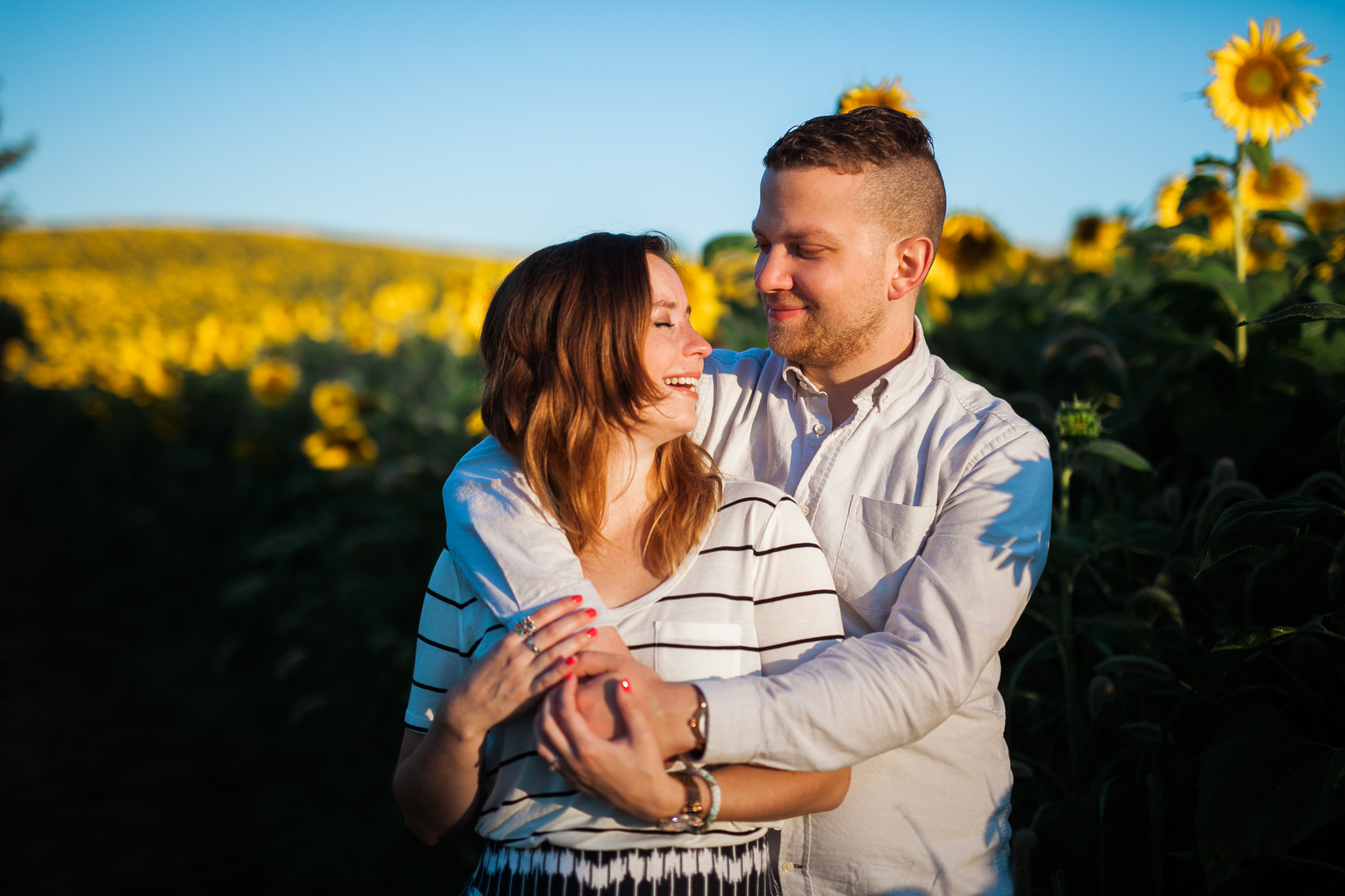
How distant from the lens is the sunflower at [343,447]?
4852 mm

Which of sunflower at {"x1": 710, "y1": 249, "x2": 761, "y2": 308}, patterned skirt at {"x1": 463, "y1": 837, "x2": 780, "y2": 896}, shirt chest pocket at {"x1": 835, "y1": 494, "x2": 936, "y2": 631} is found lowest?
patterned skirt at {"x1": 463, "y1": 837, "x2": 780, "y2": 896}

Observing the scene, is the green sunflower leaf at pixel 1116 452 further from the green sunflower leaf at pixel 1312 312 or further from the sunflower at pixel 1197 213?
the sunflower at pixel 1197 213

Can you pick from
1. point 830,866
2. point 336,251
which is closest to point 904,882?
point 830,866

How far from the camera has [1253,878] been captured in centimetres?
174

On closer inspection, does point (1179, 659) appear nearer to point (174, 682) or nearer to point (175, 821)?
point (175, 821)

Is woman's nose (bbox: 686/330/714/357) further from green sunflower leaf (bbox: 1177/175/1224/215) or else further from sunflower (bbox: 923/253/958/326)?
sunflower (bbox: 923/253/958/326)

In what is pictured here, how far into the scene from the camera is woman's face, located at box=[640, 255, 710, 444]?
70.2 inches

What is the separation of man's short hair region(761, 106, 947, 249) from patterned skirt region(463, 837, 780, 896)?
1.32 metres

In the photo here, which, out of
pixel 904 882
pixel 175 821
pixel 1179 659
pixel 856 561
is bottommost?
pixel 175 821

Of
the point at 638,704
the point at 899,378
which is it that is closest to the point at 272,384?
the point at 899,378

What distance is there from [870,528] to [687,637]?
459mm

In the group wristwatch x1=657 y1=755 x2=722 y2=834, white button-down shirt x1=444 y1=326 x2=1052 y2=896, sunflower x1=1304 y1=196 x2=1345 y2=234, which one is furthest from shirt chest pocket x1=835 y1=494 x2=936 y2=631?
sunflower x1=1304 y1=196 x2=1345 y2=234

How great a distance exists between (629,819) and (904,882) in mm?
549

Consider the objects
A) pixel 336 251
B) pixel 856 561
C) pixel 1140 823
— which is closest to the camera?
pixel 856 561
